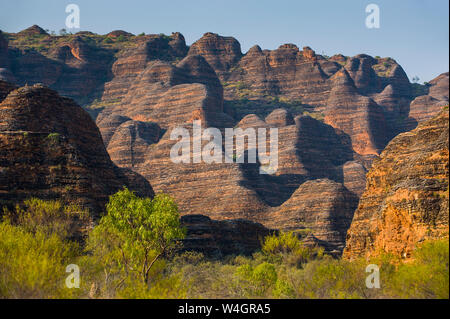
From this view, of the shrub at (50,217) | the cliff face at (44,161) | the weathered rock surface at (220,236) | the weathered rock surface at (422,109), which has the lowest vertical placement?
the weathered rock surface at (220,236)

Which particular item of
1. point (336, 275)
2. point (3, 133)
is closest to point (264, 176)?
point (3, 133)

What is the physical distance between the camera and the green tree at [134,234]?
45719 millimetres

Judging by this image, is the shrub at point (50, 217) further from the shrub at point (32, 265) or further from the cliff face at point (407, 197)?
the cliff face at point (407, 197)


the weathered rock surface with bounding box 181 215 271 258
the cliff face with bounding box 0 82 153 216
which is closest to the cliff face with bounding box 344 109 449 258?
the weathered rock surface with bounding box 181 215 271 258

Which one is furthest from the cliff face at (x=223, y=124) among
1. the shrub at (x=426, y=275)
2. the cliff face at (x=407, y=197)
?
the shrub at (x=426, y=275)

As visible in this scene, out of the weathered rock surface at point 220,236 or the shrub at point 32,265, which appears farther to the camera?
the weathered rock surface at point 220,236

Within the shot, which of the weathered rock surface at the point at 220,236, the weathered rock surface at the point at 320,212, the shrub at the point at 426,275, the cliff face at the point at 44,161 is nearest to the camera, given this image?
the shrub at the point at 426,275

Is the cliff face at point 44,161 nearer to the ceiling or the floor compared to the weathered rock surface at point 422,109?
nearer to the floor

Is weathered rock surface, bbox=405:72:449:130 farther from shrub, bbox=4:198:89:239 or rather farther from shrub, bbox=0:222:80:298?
shrub, bbox=0:222:80:298

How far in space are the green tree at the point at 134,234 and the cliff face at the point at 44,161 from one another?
9864 mm

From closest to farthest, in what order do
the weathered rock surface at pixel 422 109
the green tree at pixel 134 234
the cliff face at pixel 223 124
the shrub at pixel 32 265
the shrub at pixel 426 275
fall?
1. the shrub at pixel 32 265
2. the shrub at pixel 426 275
3. the green tree at pixel 134 234
4. the cliff face at pixel 223 124
5. the weathered rock surface at pixel 422 109

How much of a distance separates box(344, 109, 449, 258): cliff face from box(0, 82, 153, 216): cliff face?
23.5 m

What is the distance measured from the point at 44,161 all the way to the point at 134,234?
57.9ft

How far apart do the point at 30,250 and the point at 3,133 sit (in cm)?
2410
